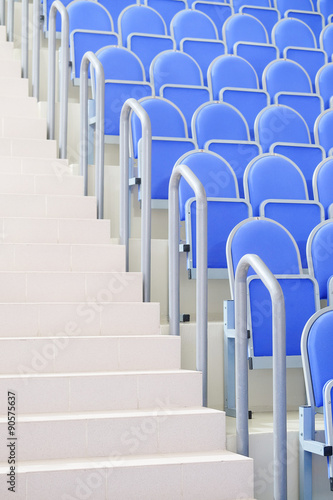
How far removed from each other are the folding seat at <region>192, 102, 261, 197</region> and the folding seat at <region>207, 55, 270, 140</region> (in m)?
0.19

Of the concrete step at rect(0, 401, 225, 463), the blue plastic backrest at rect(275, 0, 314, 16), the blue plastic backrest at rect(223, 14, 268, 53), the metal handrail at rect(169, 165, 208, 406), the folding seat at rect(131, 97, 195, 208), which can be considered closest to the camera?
the concrete step at rect(0, 401, 225, 463)

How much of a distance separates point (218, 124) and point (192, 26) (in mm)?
1153

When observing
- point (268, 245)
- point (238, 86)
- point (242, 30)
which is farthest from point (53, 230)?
point (242, 30)

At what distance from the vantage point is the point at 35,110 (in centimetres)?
310

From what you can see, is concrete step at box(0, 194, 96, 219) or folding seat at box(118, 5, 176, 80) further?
folding seat at box(118, 5, 176, 80)

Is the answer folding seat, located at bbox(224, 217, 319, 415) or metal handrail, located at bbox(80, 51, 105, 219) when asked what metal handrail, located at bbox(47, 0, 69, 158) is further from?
folding seat, located at bbox(224, 217, 319, 415)

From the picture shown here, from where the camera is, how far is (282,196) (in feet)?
9.17

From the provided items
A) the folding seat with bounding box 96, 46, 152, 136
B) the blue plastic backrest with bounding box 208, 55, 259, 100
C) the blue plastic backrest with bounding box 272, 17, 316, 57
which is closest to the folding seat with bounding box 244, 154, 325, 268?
the folding seat with bounding box 96, 46, 152, 136

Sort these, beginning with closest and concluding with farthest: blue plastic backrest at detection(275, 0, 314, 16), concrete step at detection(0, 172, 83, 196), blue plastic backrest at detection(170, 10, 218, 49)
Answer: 1. concrete step at detection(0, 172, 83, 196)
2. blue plastic backrest at detection(170, 10, 218, 49)
3. blue plastic backrest at detection(275, 0, 314, 16)

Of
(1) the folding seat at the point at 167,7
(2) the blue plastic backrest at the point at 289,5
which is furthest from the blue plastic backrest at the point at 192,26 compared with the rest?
(2) the blue plastic backrest at the point at 289,5

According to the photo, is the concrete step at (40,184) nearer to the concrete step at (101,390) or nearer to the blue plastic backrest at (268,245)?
the blue plastic backrest at (268,245)

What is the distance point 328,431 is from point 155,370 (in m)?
0.51

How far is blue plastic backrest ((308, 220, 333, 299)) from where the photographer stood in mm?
2424

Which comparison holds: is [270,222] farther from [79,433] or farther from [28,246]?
[79,433]
